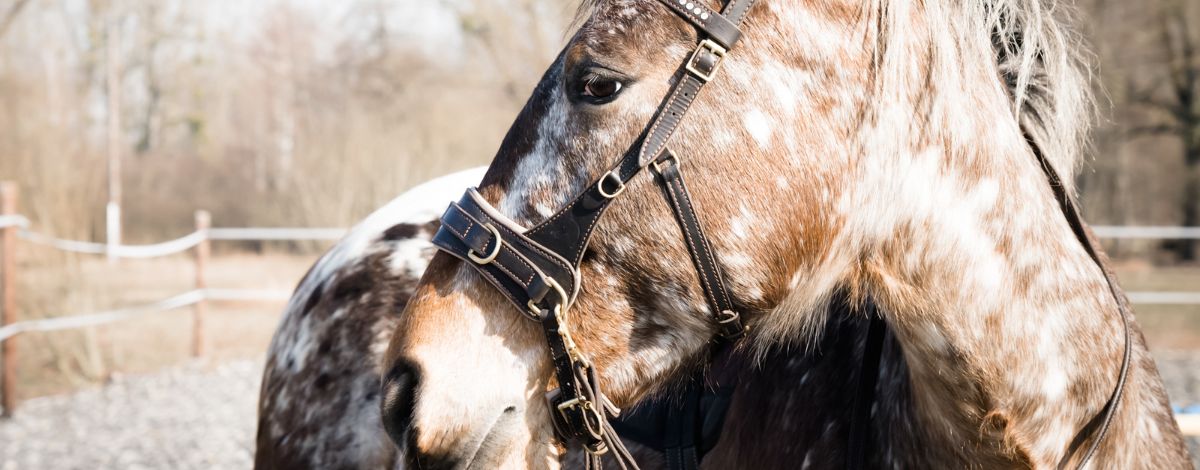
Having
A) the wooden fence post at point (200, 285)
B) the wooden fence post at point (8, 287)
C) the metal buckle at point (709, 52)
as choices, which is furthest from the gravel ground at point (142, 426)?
the metal buckle at point (709, 52)

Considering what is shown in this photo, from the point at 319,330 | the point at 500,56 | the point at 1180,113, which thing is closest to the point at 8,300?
the point at 319,330

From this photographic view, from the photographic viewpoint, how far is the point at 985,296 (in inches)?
59.6

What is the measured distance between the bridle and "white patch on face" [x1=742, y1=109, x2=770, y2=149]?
0.30 ft

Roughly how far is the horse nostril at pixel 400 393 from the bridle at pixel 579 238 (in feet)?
0.65

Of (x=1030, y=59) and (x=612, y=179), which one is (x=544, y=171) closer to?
(x=612, y=179)

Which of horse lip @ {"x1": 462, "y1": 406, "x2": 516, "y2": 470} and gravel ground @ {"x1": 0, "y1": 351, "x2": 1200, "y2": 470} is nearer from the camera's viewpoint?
horse lip @ {"x1": 462, "y1": 406, "x2": 516, "y2": 470}

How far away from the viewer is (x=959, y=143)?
1.51 metres

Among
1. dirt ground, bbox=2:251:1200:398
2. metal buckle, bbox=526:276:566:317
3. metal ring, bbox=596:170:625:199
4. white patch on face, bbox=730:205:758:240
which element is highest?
metal ring, bbox=596:170:625:199

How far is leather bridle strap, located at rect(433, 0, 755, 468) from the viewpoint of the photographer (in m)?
1.38

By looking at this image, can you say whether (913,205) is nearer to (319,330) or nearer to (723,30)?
(723,30)

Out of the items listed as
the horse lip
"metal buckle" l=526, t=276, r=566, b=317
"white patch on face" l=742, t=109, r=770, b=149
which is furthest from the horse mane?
the horse lip

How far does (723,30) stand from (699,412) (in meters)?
0.98

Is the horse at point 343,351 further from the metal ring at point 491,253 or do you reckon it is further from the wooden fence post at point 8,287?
the wooden fence post at point 8,287

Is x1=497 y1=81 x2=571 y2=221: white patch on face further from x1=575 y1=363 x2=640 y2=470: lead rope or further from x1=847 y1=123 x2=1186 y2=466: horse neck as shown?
x1=847 y1=123 x2=1186 y2=466: horse neck
